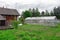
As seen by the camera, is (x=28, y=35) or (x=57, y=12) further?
(x=57, y=12)

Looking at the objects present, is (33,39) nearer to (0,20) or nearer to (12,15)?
(0,20)

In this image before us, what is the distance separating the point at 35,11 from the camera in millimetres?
76188

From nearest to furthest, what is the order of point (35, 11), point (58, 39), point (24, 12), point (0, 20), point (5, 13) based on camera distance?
1. point (58, 39)
2. point (0, 20)
3. point (5, 13)
4. point (24, 12)
5. point (35, 11)

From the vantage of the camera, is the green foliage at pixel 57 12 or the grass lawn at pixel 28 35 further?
the green foliage at pixel 57 12

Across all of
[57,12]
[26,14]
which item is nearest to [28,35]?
[26,14]

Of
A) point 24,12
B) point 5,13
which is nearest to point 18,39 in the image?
point 5,13

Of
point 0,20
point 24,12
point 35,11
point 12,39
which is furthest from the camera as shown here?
point 35,11

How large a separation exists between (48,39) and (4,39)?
3.61m

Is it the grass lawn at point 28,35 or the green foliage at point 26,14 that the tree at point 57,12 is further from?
the grass lawn at point 28,35

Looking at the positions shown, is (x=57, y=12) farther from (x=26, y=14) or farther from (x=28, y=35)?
(x=28, y=35)

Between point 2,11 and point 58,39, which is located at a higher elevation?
point 2,11

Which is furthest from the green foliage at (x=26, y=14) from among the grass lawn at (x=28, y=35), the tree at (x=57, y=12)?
the grass lawn at (x=28, y=35)

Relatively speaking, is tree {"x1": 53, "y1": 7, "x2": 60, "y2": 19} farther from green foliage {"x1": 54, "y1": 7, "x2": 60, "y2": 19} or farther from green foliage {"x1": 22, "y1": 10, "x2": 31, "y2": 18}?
green foliage {"x1": 22, "y1": 10, "x2": 31, "y2": 18}

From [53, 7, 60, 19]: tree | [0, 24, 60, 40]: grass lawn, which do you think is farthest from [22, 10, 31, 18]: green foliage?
[0, 24, 60, 40]: grass lawn
